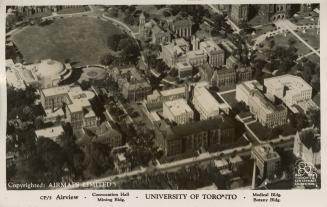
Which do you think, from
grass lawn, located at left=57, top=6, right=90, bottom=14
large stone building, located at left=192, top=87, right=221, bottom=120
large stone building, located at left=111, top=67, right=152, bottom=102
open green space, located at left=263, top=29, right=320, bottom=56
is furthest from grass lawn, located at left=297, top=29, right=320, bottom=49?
grass lawn, located at left=57, top=6, right=90, bottom=14

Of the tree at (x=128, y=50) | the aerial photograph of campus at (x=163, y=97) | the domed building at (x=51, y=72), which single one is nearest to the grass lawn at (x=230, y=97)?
the aerial photograph of campus at (x=163, y=97)

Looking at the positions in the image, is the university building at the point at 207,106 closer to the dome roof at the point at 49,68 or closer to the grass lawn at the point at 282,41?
the grass lawn at the point at 282,41

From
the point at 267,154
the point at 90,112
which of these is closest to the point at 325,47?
the point at 267,154

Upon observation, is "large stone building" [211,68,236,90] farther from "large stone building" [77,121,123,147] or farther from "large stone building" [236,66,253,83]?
"large stone building" [77,121,123,147]

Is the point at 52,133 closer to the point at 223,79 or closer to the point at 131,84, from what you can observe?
the point at 131,84

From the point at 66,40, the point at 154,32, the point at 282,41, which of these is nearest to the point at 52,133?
the point at 66,40

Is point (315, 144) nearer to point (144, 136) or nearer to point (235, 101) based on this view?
point (235, 101)
